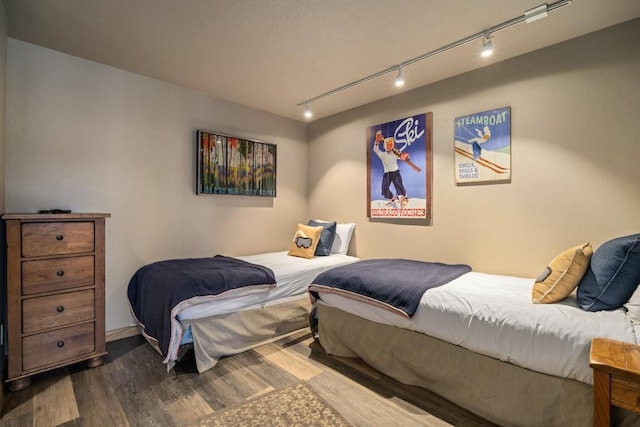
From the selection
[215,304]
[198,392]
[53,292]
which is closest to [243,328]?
[215,304]

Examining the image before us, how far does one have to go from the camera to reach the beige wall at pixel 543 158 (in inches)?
85.8

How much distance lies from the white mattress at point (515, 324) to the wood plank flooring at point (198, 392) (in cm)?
44

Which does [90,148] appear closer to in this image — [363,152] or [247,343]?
[247,343]

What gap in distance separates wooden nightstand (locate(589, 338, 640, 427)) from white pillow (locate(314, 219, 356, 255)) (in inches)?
106

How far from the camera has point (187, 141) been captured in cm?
334

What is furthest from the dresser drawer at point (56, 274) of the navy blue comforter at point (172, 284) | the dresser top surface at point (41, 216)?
the navy blue comforter at point (172, 284)

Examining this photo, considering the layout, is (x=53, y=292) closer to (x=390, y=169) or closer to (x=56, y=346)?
(x=56, y=346)

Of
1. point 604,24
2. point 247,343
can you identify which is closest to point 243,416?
point 247,343

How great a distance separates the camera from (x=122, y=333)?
288cm

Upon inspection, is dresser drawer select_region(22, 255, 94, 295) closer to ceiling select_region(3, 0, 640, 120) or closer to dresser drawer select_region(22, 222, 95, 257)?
dresser drawer select_region(22, 222, 95, 257)

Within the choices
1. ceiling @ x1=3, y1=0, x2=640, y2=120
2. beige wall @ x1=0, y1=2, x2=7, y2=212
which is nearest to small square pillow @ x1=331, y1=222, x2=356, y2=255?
ceiling @ x1=3, y1=0, x2=640, y2=120

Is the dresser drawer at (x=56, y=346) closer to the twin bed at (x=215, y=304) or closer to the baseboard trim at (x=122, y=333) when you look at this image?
the twin bed at (x=215, y=304)

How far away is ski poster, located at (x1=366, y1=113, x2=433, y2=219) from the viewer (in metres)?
3.23

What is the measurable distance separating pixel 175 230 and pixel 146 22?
1903 mm
